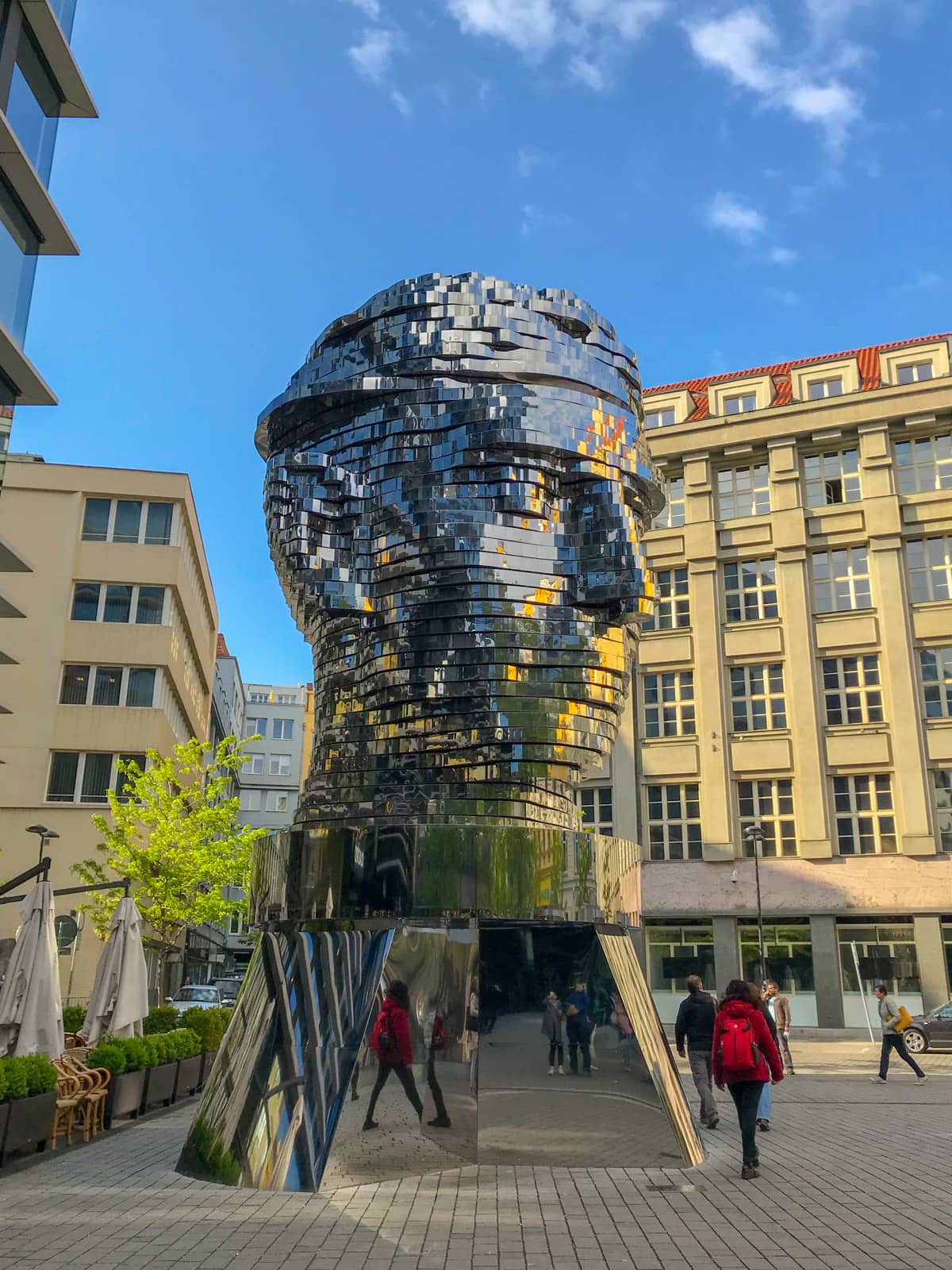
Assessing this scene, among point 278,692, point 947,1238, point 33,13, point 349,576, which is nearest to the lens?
point 947,1238

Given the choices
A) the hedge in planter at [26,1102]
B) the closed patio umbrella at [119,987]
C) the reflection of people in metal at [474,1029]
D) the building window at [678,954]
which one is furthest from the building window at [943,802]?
the hedge in planter at [26,1102]

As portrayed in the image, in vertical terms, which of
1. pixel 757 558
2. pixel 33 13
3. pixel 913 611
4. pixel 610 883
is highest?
pixel 33 13

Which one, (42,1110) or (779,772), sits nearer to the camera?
(42,1110)

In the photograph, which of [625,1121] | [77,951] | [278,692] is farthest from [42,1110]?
[278,692]

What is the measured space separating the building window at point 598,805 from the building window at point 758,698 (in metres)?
5.35

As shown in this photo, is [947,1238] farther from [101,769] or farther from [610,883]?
[101,769]

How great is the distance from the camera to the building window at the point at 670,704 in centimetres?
3872

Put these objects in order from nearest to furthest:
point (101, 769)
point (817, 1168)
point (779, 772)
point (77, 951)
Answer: point (817, 1168) < point (77, 951) < point (101, 769) < point (779, 772)

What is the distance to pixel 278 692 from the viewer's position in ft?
321

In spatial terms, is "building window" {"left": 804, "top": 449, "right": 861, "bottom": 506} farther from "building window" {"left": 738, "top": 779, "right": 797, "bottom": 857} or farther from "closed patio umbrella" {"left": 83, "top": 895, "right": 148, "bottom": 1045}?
"closed patio umbrella" {"left": 83, "top": 895, "right": 148, "bottom": 1045}

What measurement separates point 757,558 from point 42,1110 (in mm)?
34130

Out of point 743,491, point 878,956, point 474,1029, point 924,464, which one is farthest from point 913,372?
point 474,1029

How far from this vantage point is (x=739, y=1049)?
8.26 meters

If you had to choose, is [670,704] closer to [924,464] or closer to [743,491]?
[743,491]
